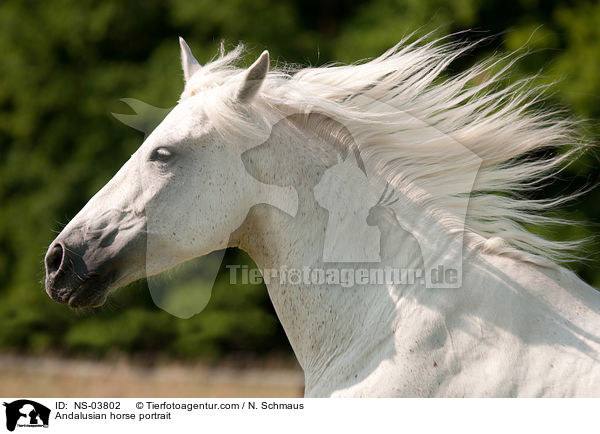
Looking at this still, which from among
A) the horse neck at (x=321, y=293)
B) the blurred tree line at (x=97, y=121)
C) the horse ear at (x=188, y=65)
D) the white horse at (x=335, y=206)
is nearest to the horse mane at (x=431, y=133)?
the white horse at (x=335, y=206)

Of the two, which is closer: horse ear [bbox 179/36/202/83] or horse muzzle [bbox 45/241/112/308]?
horse muzzle [bbox 45/241/112/308]

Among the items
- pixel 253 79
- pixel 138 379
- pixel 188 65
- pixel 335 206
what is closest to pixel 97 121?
pixel 138 379

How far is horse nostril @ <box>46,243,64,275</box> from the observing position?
253 cm

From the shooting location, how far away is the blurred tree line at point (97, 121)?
8938 millimetres

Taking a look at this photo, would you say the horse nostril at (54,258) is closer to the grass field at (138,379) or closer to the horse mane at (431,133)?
the horse mane at (431,133)

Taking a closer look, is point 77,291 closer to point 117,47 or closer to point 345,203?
point 345,203

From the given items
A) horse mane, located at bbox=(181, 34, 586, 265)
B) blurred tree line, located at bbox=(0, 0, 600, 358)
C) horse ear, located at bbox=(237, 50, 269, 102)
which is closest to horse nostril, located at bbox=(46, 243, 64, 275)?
horse mane, located at bbox=(181, 34, 586, 265)

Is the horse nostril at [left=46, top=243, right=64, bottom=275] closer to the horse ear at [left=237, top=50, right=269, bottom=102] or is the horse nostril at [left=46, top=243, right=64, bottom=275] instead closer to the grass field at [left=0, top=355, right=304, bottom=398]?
the horse ear at [left=237, top=50, right=269, bottom=102]

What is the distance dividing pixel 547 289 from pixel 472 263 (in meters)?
0.29

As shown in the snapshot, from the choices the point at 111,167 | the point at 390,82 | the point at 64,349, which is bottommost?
the point at 64,349

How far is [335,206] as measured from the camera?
2.46 meters

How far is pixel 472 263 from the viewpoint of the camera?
232 cm

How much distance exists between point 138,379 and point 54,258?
266 inches

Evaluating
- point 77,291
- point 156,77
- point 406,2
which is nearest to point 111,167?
point 156,77
